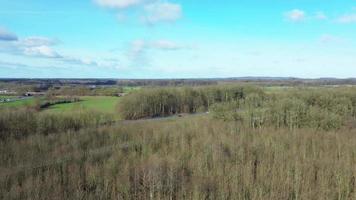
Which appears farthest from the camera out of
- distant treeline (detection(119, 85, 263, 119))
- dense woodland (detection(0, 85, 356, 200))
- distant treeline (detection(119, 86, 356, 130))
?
distant treeline (detection(119, 85, 263, 119))

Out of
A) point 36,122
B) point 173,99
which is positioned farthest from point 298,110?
point 173,99

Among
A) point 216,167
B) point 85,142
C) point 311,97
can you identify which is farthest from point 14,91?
point 216,167

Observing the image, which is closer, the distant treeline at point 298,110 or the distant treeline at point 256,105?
the distant treeline at point 298,110

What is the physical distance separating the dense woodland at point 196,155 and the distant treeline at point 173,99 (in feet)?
32.4

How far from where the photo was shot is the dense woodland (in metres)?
11.7

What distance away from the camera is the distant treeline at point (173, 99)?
49812mm

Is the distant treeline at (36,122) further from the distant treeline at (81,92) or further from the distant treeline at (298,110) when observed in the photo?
the distant treeline at (81,92)

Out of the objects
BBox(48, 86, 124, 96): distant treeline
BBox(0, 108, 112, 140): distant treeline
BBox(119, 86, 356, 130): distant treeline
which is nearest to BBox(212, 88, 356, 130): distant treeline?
BBox(119, 86, 356, 130): distant treeline

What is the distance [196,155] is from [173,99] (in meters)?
38.5

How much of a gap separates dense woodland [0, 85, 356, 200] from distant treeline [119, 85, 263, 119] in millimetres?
9866

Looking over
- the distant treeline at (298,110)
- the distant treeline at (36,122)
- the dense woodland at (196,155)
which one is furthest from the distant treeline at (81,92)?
the distant treeline at (298,110)

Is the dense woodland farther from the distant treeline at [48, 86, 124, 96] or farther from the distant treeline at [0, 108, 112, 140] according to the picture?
the distant treeline at [48, 86, 124, 96]

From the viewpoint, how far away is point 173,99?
187ft

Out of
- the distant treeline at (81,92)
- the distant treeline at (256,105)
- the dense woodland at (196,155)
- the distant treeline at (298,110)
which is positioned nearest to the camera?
the dense woodland at (196,155)
